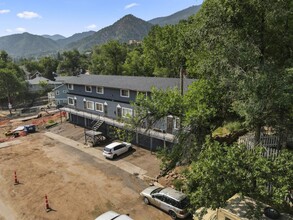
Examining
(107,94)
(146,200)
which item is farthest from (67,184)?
(107,94)

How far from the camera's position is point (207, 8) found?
14.3m

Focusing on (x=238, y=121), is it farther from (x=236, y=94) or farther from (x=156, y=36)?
(x=156, y=36)

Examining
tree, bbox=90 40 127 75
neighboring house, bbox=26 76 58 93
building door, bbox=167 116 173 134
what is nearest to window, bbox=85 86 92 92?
building door, bbox=167 116 173 134

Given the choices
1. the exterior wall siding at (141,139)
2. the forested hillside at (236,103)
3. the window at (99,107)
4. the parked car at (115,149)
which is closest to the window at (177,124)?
the exterior wall siding at (141,139)

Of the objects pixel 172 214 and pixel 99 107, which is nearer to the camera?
pixel 172 214

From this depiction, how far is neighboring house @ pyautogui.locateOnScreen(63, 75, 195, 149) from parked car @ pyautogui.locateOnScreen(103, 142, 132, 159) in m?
2.49

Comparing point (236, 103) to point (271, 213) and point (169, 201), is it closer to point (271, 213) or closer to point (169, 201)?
point (271, 213)

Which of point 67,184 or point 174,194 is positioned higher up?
point 174,194

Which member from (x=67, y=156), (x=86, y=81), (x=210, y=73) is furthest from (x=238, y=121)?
(x=86, y=81)

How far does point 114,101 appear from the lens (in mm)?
34156

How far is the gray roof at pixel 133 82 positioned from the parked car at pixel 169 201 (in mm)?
12535

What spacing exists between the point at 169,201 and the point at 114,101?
1959cm

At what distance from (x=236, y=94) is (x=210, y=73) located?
3200 millimetres

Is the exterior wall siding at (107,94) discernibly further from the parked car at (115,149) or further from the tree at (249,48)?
the tree at (249,48)
